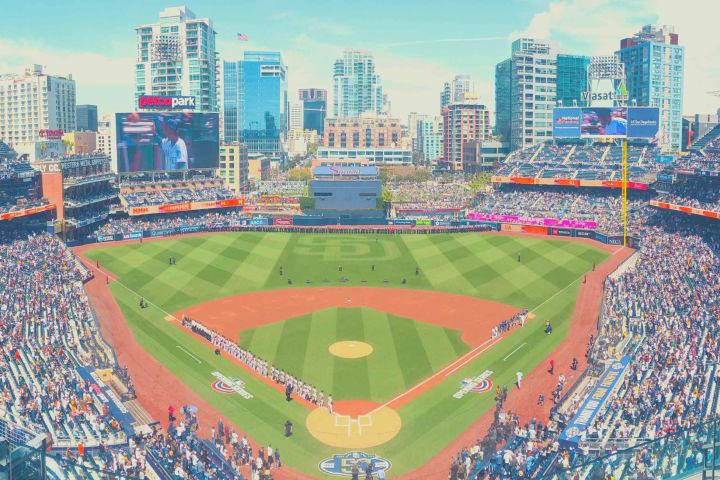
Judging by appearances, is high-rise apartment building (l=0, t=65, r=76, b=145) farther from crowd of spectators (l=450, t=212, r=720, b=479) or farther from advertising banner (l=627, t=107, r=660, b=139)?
crowd of spectators (l=450, t=212, r=720, b=479)

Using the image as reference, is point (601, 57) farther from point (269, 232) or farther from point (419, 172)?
point (419, 172)

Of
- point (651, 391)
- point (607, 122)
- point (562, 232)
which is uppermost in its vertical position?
point (607, 122)

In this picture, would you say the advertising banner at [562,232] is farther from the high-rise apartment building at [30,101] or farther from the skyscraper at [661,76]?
the high-rise apartment building at [30,101]

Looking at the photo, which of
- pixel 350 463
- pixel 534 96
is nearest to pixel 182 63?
pixel 534 96

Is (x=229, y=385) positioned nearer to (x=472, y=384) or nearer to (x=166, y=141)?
(x=472, y=384)

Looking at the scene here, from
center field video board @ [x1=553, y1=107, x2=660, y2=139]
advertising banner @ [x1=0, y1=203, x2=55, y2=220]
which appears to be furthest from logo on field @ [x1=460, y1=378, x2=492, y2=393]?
center field video board @ [x1=553, y1=107, x2=660, y2=139]

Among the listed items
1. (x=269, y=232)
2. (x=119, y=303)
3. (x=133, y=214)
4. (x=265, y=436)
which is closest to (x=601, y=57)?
(x=269, y=232)
